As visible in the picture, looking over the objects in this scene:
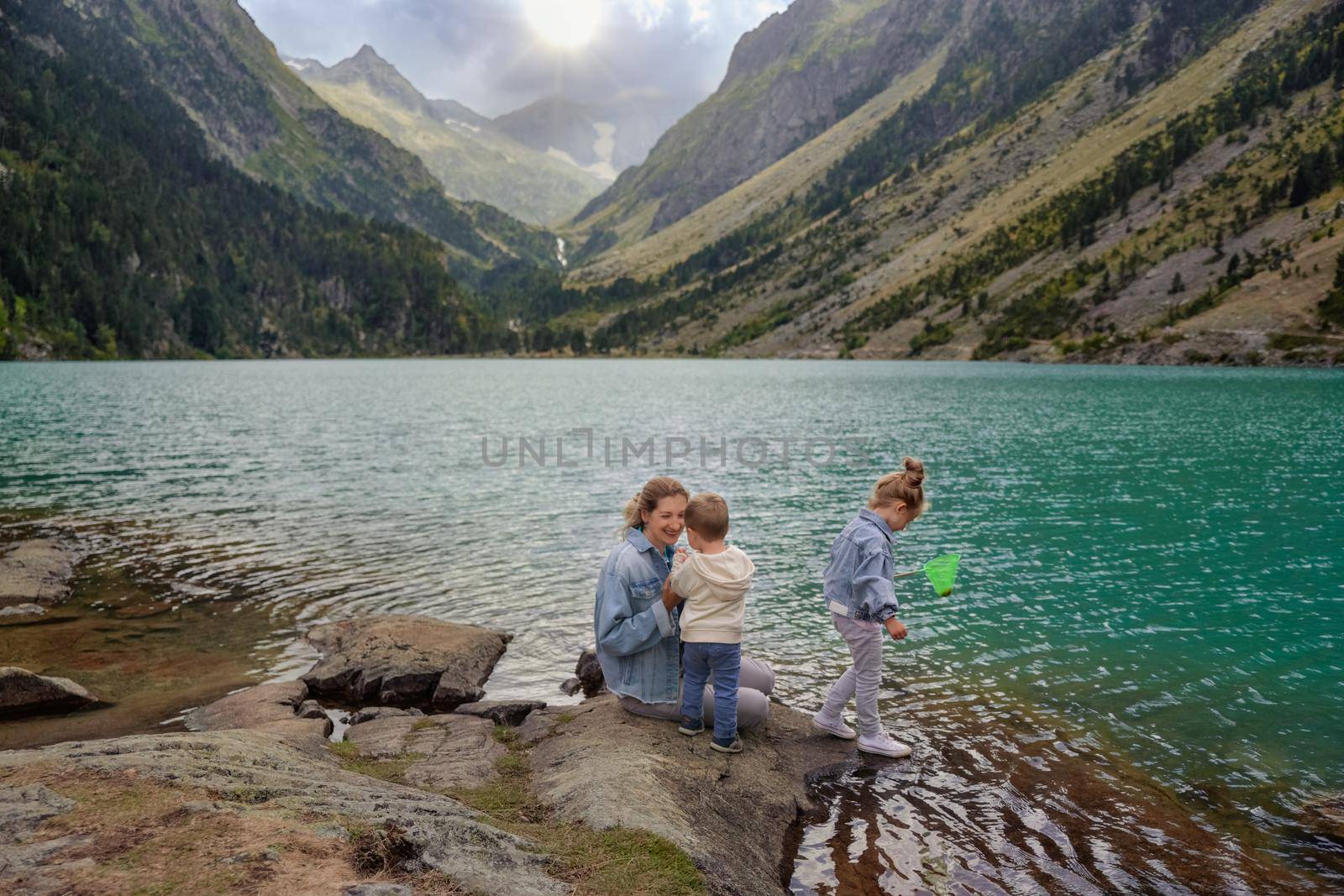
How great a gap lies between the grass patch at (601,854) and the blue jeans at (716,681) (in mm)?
2528

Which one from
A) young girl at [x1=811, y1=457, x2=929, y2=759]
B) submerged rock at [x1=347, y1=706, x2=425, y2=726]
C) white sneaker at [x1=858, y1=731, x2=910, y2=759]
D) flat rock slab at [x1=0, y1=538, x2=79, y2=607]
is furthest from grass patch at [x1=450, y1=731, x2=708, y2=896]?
flat rock slab at [x1=0, y1=538, x2=79, y2=607]

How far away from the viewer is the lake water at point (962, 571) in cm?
926

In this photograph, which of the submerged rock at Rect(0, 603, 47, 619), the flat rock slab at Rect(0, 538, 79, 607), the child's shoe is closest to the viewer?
the child's shoe

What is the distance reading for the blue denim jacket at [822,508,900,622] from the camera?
31.9ft

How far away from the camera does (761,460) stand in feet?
147

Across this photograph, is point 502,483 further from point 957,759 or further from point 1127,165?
point 1127,165

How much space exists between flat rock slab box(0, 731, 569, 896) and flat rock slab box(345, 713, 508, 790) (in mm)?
1128

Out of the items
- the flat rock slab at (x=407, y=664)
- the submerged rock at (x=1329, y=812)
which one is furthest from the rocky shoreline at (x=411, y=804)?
the submerged rock at (x=1329, y=812)

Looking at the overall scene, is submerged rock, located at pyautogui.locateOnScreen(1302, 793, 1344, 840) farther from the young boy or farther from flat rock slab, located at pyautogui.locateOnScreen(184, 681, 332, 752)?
flat rock slab, located at pyautogui.locateOnScreen(184, 681, 332, 752)

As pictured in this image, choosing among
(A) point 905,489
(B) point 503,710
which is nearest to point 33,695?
(B) point 503,710

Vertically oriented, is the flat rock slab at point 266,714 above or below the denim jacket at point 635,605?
below

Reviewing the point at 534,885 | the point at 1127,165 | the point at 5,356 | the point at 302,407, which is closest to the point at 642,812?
the point at 534,885

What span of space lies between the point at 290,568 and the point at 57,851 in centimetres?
1874

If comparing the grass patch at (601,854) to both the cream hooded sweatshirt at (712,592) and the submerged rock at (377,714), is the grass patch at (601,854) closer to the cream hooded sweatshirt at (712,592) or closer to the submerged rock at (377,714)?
the cream hooded sweatshirt at (712,592)
